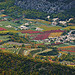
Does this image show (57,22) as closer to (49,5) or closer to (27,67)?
(49,5)

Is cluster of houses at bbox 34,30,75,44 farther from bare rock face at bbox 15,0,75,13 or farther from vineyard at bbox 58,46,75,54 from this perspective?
bare rock face at bbox 15,0,75,13

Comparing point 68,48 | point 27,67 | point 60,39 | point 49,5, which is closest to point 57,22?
point 49,5

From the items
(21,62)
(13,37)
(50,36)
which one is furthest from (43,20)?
(21,62)

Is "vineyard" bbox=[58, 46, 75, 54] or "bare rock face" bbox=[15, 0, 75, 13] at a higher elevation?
"vineyard" bbox=[58, 46, 75, 54]

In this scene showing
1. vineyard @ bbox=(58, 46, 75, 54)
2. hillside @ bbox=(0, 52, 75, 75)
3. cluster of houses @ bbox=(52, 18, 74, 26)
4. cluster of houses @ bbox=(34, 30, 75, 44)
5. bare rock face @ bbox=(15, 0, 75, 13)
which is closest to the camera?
hillside @ bbox=(0, 52, 75, 75)

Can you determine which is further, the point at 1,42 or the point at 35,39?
the point at 35,39

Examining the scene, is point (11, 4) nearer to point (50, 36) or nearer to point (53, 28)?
point (53, 28)

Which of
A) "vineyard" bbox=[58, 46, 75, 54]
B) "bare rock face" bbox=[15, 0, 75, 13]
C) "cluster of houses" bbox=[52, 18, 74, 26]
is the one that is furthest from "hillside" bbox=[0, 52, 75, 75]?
"bare rock face" bbox=[15, 0, 75, 13]
